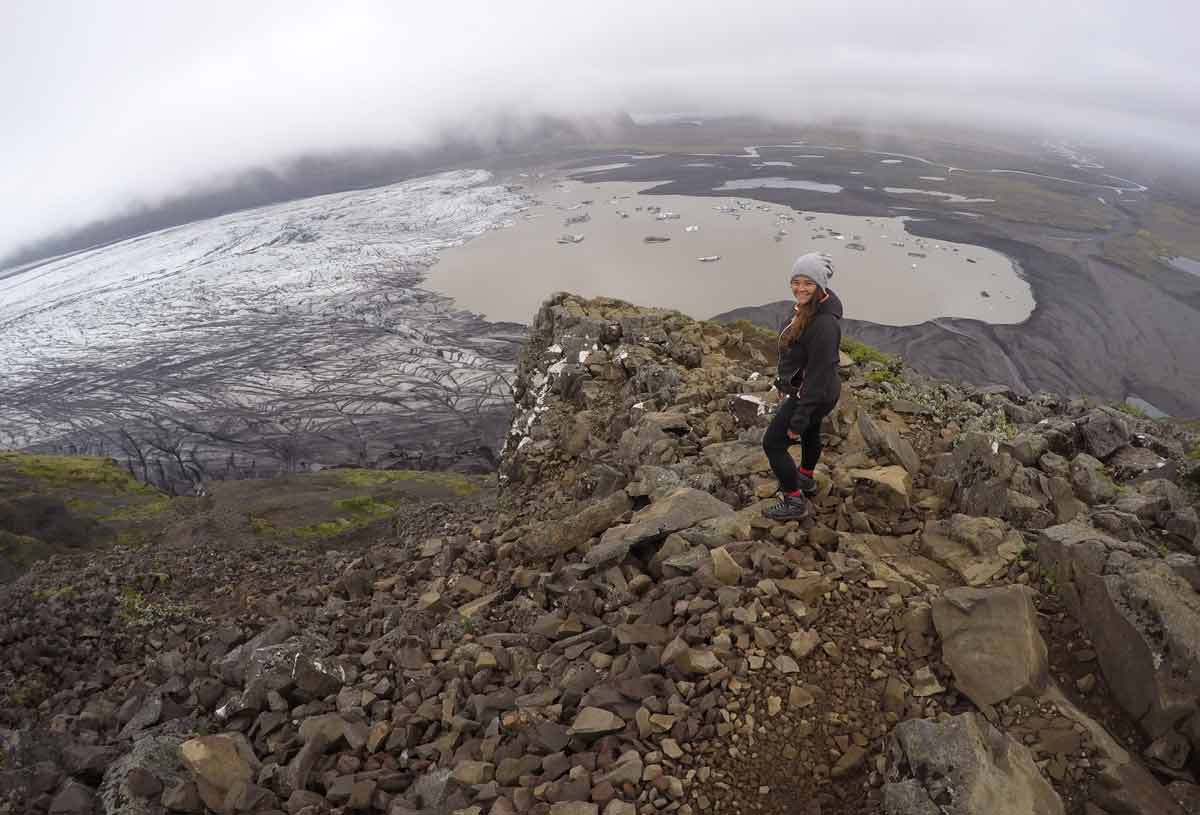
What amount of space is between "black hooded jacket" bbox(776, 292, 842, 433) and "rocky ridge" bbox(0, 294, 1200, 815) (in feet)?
3.98

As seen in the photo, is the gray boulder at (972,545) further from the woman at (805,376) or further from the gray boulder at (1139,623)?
the woman at (805,376)

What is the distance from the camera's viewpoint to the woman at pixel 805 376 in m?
5.32

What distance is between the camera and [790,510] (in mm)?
5969

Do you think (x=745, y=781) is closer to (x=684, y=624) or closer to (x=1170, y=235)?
(x=684, y=624)

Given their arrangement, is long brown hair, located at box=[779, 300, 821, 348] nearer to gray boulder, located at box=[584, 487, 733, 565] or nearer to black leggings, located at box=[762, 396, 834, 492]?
black leggings, located at box=[762, 396, 834, 492]

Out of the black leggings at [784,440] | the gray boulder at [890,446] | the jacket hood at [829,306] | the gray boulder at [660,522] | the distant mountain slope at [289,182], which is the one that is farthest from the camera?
the distant mountain slope at [289,182]

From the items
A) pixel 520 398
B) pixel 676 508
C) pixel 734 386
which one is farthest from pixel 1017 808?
pixel 520 398

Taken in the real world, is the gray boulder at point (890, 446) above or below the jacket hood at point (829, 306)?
below

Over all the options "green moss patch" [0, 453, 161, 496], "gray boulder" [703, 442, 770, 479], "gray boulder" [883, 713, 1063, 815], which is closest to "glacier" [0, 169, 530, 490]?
"green moss patch" [0, 453, 161, 496]

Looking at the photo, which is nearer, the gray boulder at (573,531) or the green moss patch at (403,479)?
the gray boulder at (573,531)

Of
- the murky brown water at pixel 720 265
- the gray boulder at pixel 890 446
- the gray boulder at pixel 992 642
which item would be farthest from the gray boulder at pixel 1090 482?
the murky brown water at pixel 720 265

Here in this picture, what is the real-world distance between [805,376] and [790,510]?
1.34 metres

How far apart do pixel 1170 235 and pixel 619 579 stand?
79.7m

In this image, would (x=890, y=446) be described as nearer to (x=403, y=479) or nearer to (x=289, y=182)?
(x=403, y=479)
